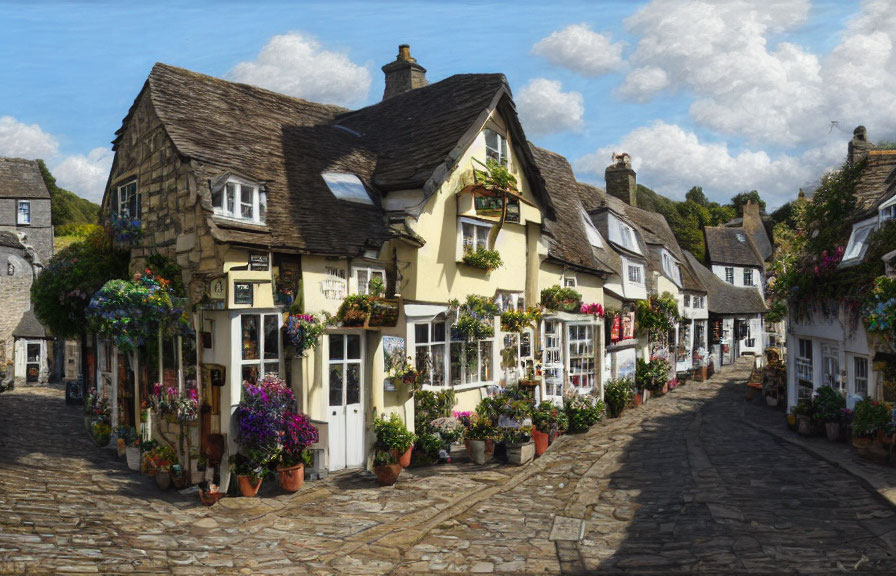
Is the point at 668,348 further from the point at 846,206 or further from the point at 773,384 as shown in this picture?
the point at 846,206

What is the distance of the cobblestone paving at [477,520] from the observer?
8406 millimetres

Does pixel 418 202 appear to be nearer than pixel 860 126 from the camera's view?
Yes

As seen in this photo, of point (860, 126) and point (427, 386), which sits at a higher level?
point (860, 126)

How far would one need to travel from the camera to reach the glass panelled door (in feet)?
60.1

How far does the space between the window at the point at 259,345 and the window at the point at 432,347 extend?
3.17 meters

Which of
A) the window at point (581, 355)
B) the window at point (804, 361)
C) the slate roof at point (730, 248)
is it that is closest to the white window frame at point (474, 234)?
the window at point (581, 355)

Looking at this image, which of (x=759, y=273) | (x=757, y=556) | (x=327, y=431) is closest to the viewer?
(x=757, y=556)

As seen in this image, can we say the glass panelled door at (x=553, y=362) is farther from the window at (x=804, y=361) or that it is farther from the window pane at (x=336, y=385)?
the window pane at (x=336, y=385)

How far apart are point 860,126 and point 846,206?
8874 millimetres

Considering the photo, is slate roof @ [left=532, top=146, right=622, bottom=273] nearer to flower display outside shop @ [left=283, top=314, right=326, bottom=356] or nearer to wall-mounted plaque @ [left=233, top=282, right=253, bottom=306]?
flower display outside shop @ [left=283, top=314, right=326, bottom=356]

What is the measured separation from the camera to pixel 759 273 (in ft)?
142

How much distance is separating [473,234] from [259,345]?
5814 millimetres

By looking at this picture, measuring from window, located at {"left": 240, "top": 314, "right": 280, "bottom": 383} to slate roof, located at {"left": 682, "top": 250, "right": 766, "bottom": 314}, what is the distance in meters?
27.8

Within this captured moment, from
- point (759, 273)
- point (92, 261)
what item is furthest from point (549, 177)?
point (759, 273)
